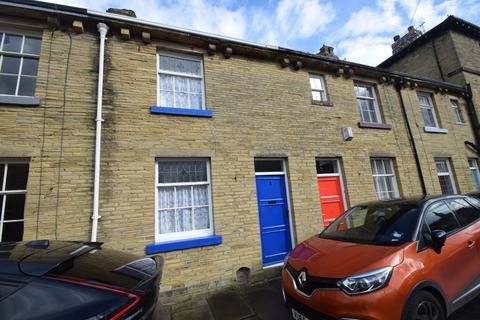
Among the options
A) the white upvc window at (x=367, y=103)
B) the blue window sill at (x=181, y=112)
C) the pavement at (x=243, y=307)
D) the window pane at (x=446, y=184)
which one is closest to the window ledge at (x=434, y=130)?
the window pane at (x=446, y=184)

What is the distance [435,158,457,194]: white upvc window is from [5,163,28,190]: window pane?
1362 cm

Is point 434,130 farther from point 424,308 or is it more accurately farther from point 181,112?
point 181,112

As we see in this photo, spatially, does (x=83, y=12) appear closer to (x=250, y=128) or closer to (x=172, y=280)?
(x=250, y=128)

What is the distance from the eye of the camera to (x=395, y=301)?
257cm

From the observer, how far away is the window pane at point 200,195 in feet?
19.4

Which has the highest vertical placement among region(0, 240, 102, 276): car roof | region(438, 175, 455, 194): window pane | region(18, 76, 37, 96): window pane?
region(18, 76, 37, 96): window pane

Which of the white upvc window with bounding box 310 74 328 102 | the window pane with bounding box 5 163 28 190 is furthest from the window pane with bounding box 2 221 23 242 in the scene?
the white upvc window with bounding box 310 74 328 102

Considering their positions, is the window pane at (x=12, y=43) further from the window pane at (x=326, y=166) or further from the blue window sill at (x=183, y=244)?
the window pane at (x=326, y=166)

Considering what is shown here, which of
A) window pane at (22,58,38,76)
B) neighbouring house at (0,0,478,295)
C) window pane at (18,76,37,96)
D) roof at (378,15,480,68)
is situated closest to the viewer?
neighbouring house at (0,0,478,295)

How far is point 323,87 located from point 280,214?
4850 mm

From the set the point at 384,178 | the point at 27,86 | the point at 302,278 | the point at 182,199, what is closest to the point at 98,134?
the point at 27,86

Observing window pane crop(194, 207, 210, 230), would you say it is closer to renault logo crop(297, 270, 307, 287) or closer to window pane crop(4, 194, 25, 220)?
renault logo crop(297, 270, 307, 287)

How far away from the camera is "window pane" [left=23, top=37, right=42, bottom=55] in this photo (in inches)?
214

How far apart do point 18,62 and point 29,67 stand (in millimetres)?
238
